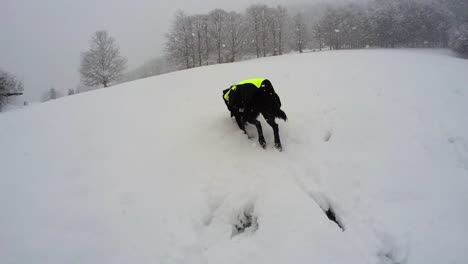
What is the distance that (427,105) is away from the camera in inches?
314

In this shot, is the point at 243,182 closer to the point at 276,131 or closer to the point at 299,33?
the point at 276,131

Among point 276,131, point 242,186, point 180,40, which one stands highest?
point 180,40

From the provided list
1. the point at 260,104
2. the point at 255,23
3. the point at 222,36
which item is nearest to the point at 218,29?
the point at 222,36

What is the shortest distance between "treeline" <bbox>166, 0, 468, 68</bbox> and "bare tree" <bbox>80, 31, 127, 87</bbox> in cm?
1065

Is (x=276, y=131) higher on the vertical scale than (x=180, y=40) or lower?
lower

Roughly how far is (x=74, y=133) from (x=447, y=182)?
10.5 meters

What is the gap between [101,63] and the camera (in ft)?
106

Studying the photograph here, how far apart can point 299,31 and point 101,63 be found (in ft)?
136

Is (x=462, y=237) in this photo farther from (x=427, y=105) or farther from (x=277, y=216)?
(x=427, y=105)

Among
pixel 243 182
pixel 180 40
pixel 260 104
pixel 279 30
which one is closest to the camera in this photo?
pixel 243 182

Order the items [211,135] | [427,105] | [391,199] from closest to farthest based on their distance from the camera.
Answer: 1. [391,199]
2. [211,135]
3. [427,105]

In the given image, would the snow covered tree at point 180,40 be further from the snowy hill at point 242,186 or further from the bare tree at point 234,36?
the snowy hill at point 242,186

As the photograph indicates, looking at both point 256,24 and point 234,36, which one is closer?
point 234,36

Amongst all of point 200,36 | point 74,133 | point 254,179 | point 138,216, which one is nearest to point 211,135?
point 254,179
